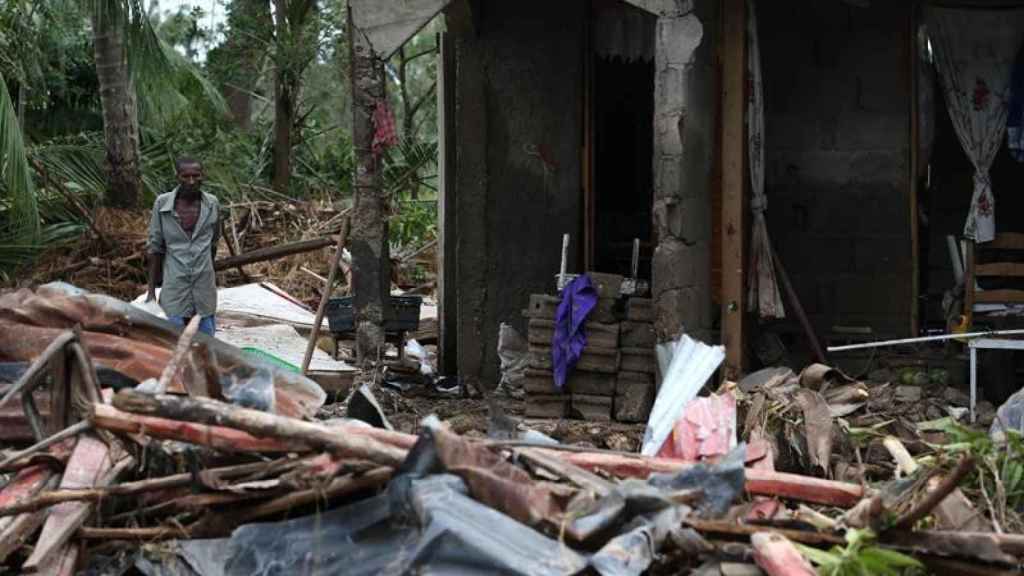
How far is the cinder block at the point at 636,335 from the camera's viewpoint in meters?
9.97

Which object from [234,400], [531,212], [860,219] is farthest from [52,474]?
[860,219]

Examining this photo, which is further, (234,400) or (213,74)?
(213,74)

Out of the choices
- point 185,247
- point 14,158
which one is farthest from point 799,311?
point 14,158

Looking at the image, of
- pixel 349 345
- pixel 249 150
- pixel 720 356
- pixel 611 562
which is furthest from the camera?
pixel 249 150

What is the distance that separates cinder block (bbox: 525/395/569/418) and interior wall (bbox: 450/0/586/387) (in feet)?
3.89

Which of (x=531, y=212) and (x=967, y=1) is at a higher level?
(x=967, y=1)

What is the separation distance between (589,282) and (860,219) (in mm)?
2281

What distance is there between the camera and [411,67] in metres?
37.7

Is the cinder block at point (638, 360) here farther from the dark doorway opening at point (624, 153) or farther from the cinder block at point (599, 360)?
the dark doorway opening at point (624, 153)

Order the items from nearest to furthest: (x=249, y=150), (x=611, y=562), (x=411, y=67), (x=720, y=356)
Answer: (x=611, y=562), (x=720, y=356), (x=249, y=150), (x=411, y=67)

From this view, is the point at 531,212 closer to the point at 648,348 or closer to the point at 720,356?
the point at 648,348

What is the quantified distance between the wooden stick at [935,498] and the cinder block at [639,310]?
17.3ft

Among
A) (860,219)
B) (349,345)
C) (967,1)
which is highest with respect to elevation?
(967,1)

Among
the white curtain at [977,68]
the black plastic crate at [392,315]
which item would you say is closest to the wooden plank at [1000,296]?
the white curtain at [977,68]
